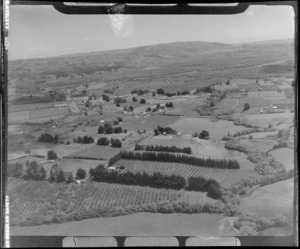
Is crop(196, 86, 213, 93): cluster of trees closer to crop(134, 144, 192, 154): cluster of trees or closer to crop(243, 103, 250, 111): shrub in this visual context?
crop(243, 103, 250, 111): shrub

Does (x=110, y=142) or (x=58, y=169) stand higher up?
(x=110, y=142)

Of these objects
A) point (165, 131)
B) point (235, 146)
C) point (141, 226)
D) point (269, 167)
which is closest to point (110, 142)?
point (165, 131)

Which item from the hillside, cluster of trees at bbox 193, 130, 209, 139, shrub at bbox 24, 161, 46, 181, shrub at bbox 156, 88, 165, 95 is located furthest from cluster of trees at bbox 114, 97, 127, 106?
shrub at bbox 24, 161, 46, 181

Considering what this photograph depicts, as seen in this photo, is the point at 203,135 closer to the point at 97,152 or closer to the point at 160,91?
the point at 160,91

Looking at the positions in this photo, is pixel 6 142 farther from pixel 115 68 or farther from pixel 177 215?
pixel 177 215

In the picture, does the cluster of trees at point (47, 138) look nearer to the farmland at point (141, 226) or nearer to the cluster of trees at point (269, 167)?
the farmland at point (141, 226)

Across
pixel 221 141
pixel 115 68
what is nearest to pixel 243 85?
pixel 221 141
